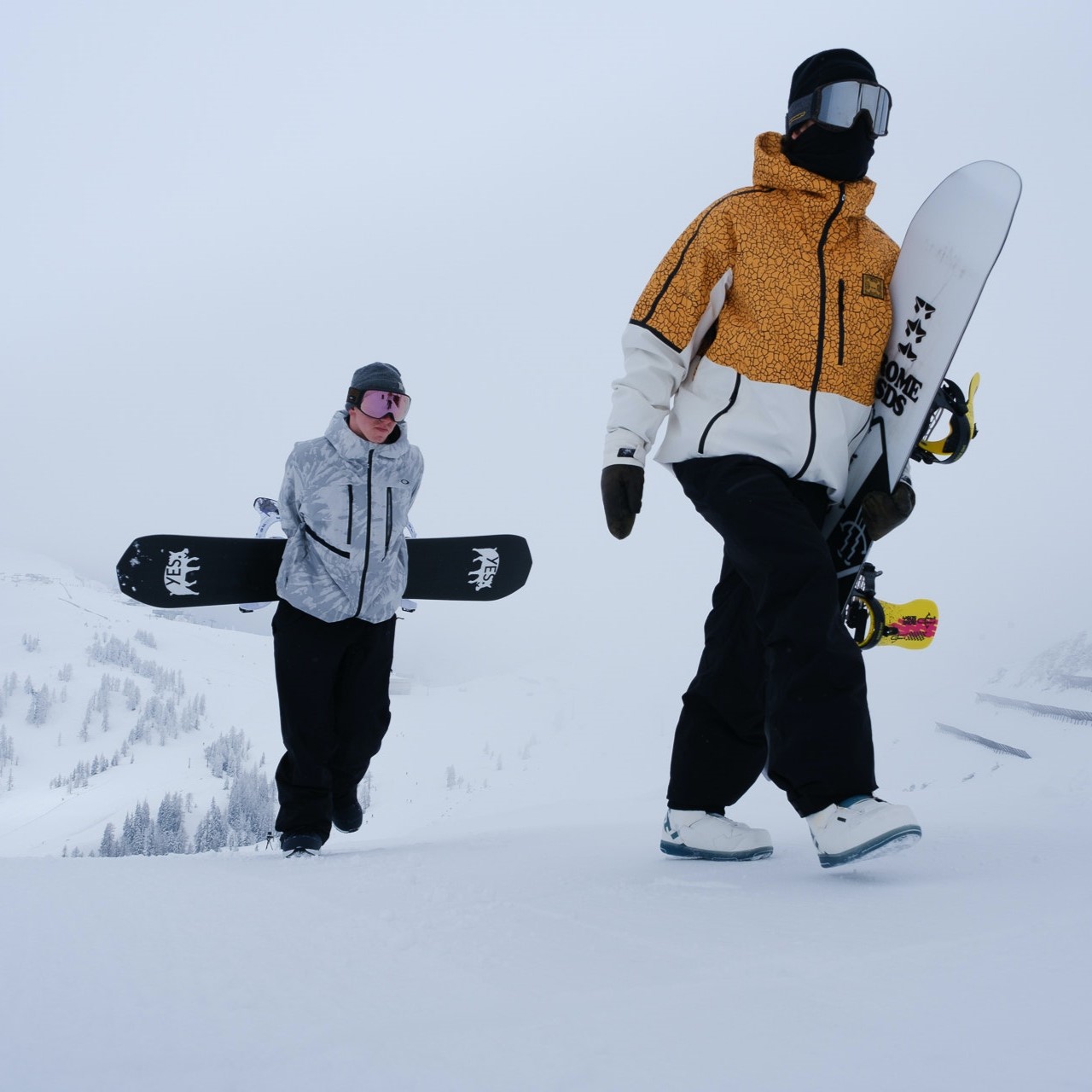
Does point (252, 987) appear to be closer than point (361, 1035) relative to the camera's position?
No

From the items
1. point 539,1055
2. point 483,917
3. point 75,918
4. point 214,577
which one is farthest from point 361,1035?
point 214,577

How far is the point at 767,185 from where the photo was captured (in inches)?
83.1

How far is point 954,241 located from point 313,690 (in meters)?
2.25

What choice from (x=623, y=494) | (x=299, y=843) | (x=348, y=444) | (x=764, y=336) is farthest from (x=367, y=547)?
(x=764, y=336)

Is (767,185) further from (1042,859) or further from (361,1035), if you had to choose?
(361,1035)

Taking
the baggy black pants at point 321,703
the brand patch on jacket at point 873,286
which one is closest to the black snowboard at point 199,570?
the baggy black pants at point 321,703

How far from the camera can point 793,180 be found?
2.06 meters

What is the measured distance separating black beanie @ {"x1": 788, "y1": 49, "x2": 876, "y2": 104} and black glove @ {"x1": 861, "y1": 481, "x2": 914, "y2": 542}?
39.1 inches

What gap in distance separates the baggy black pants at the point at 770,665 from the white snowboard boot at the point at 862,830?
4 centimetres

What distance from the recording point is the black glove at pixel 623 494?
1.99 m

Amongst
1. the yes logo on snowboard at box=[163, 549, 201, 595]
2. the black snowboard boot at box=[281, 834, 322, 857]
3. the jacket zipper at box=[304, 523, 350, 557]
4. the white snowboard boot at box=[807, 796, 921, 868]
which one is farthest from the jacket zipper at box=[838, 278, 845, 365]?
the yes logo on snowboard at box=[163, 549, 201, 595]

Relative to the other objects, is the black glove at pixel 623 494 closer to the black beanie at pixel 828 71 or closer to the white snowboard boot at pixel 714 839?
the white snowboard boot at pixel 714 839

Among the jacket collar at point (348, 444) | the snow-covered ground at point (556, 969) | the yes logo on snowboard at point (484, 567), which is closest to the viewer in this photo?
the snow-covered ground at point (556, 969)

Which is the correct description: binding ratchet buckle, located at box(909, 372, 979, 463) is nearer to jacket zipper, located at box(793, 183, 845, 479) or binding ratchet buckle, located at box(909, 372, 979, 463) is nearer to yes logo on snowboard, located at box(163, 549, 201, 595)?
jacket zipper, located at box(793, 183, 845, 479)
